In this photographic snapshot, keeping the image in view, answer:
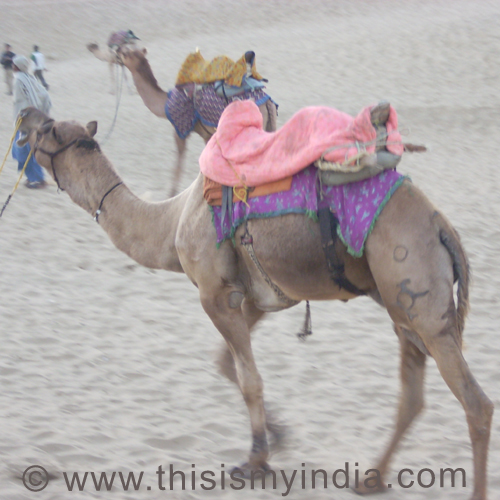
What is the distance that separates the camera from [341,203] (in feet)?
10.7

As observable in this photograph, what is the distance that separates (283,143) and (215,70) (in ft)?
12.2

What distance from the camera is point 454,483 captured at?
373cm

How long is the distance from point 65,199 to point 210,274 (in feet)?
20.2

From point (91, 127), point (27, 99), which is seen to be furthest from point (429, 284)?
point (27, 99)

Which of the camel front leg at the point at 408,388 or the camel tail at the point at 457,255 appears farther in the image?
the camel front leg at the point at 408,388

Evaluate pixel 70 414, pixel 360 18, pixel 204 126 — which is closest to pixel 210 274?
pixel 70 414

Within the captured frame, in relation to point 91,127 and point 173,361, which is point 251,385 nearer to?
point 173,361

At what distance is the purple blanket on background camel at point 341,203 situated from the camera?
10.4 feet

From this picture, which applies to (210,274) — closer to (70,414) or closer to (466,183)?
(70,414)

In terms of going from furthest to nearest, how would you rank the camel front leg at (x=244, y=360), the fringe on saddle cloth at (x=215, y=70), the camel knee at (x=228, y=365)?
1. the fringe on saddle cloth at (x=215, y=70)
2. the camel knee at (x=228, y=365)
3. the camel front leg at (x=244, y=360)

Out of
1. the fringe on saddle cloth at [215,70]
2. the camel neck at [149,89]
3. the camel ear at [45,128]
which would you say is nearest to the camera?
the camel ear at [45,128]

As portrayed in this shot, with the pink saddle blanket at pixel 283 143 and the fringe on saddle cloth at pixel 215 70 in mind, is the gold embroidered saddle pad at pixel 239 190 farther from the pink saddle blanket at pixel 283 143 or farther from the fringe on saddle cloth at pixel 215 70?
the fringe on saddle cloth at pixel 215 70

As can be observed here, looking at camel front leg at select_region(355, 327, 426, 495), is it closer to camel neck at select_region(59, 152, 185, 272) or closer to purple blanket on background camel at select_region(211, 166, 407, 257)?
purple blanket on background camel at select_region(211, 166, 407, 257)

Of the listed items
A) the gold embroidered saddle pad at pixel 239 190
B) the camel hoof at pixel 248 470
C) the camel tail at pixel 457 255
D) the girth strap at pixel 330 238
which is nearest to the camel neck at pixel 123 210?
the gold embroidered saddle pad at pixel 239 190
